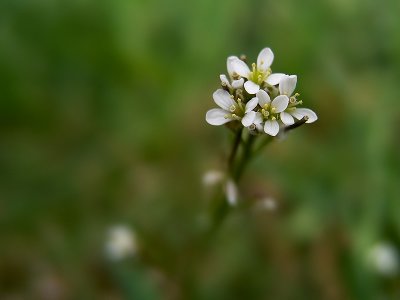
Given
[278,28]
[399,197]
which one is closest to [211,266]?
[399,197]

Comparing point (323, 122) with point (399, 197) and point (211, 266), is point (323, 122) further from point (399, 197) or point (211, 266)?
point (211, 266)

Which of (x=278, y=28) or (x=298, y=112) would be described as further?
(x=278, y=28)

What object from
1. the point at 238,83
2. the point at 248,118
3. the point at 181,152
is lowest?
the point at 248,118

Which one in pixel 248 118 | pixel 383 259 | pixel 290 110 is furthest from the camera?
pixel 383 259

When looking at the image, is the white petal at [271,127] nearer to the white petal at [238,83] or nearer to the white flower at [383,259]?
the white petal at [238,83]

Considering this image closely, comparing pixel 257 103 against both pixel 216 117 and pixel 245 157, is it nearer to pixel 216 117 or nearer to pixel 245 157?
pixel 216 117

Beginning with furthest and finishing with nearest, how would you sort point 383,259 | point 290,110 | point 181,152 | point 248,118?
point 181,152, point 383,259, point 290,110, point 248,118

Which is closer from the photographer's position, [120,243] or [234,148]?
[234,148]

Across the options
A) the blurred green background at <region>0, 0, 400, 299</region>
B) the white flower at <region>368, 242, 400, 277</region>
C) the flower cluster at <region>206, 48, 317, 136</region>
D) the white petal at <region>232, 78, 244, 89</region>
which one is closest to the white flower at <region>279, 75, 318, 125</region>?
the flower cluster at <region>206, 48, 317, 136</region>

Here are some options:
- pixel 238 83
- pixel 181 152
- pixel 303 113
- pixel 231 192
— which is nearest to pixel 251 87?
pixel 238 83
